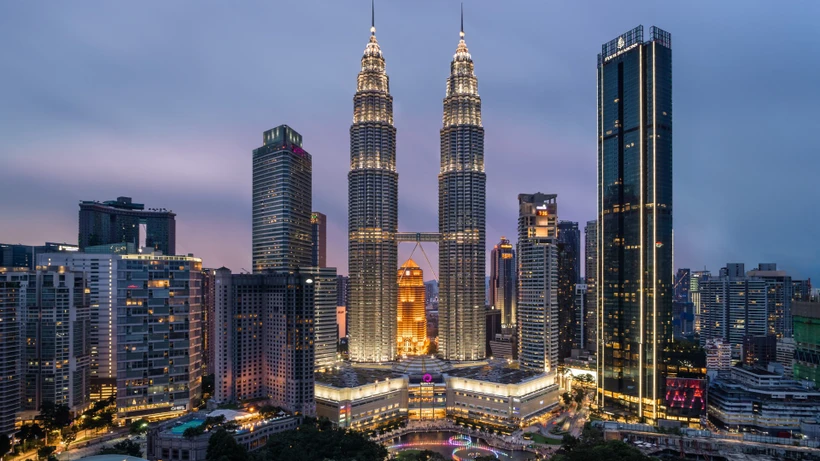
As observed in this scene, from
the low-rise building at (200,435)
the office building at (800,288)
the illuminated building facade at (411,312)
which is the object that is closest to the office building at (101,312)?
the low-rise building at (200,435)

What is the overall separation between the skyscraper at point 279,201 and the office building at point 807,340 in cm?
11385

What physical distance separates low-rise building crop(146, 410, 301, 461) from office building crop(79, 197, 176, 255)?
307ft

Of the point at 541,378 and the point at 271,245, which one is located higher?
the point at 271,245

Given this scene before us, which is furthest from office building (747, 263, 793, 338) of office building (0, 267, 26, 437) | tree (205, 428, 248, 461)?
office building (0, 267, 26, 437)

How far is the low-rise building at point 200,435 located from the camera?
63094 millimetres

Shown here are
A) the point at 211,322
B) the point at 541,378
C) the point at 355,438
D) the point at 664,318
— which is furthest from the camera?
the point at 211,322

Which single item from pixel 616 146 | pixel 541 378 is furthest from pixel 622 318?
pixel 616 146

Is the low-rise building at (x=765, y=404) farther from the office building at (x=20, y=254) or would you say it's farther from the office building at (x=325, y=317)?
the office building at (x=20, y=254)

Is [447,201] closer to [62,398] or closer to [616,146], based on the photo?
[616,146]

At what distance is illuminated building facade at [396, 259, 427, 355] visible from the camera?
15800cm

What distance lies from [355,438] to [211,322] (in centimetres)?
7468

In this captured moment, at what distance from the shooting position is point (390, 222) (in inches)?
5167

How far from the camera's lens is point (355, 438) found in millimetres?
64375

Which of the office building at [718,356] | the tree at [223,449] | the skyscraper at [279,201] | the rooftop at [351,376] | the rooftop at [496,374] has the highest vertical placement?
the skyscraper at [279,201]
